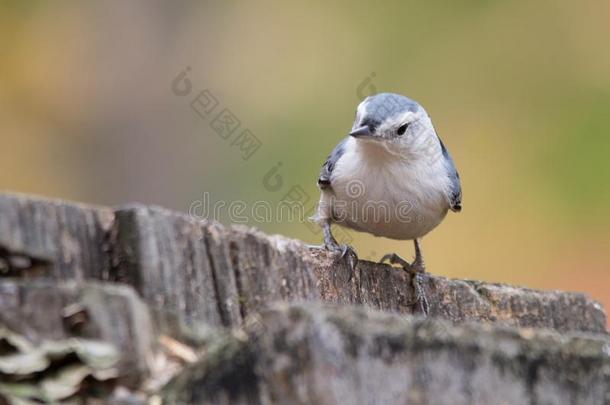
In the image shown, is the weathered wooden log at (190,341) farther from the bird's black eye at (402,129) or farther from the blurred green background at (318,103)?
the blurred green background at (318,103)

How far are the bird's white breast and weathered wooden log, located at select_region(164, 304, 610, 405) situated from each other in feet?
5.18

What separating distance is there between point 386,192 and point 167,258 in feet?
4.73

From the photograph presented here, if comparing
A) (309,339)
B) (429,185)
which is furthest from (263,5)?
(309,339)

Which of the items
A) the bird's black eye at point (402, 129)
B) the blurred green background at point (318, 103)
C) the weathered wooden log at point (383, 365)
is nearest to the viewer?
the weathered wooden log at point (383, 365)

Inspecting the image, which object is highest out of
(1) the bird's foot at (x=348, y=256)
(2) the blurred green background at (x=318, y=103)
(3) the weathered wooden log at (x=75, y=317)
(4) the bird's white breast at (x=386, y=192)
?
(2) the blurred green background at (x=318, y=103)

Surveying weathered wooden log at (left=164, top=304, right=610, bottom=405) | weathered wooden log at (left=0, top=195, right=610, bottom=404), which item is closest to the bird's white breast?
weathered wooden log at (left=0, top=195, right=610, bottom=404)

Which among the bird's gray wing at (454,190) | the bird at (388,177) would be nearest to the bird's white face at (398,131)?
the bird at (388,177)

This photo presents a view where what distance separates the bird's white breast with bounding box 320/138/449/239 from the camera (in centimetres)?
291

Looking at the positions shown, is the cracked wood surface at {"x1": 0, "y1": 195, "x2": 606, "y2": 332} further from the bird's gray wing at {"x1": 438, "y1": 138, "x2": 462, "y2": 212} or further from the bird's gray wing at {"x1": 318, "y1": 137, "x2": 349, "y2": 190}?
the bird's gray wing at {"x1": 438, "y1": 138, "x2": 462, "y2": 212}

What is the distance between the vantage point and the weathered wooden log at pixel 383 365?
1.20 m

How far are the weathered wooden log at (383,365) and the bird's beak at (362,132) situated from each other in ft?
5.00

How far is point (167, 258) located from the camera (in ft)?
5.07

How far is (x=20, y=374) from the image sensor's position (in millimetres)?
1250

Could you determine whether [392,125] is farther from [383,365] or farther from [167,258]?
[383,365]
